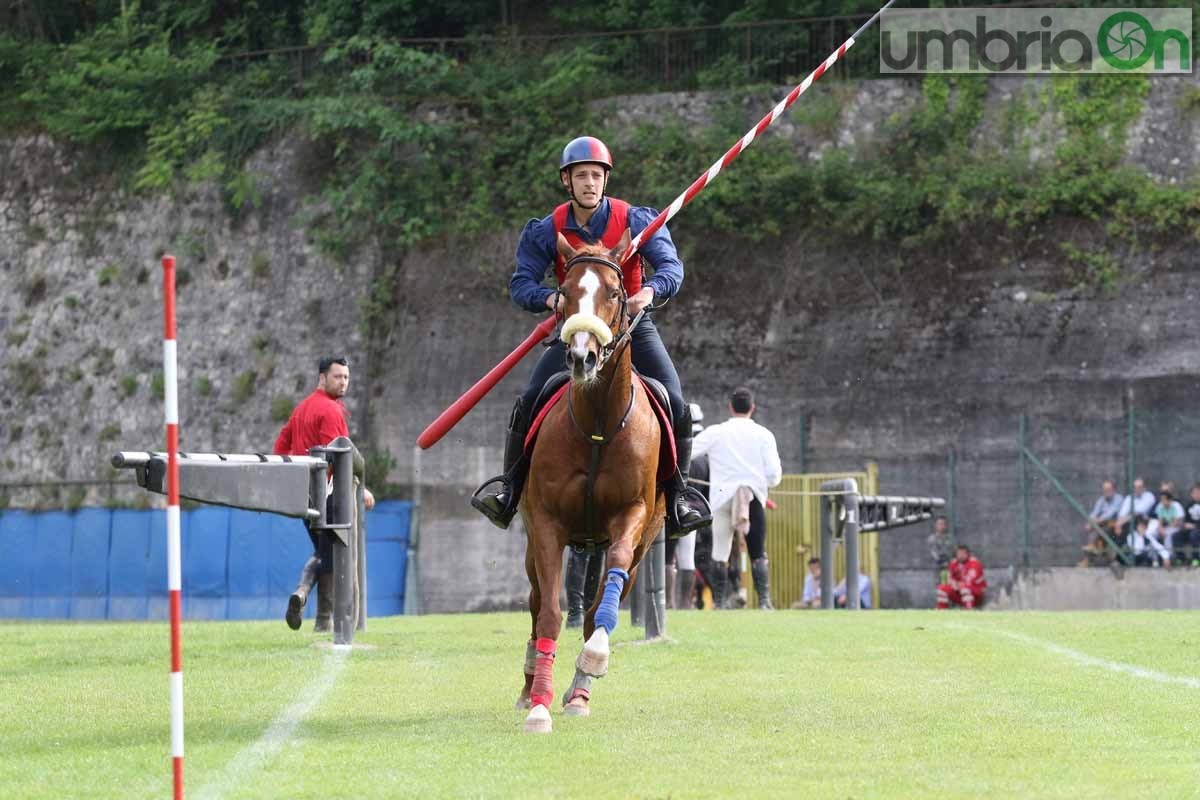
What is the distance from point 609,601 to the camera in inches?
358

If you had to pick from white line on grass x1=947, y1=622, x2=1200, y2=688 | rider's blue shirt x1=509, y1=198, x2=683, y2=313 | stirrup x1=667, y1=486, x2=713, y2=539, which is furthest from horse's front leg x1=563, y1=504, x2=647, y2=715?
white line on grass x1=947, y1=622, x2=1200, y2=688

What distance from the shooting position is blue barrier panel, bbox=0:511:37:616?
31688 mm

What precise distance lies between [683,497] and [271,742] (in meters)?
3.32

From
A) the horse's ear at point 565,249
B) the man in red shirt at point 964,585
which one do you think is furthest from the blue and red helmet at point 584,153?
the man in red shirt at point 964,585

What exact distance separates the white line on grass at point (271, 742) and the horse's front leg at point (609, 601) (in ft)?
4.34

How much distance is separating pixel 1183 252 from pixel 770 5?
9721 mm

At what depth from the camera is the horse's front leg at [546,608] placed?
28.9 feet

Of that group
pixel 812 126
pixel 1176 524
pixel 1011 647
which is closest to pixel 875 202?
pixel 812 126

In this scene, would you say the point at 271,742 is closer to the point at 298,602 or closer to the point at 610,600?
the point at 610,600

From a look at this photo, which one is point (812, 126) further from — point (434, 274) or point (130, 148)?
point (130, 148)

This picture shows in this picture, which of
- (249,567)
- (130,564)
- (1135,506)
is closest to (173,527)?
(1135,506)

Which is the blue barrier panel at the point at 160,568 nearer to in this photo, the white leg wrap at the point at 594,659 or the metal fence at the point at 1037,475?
the metal fence at the point at 1037,475

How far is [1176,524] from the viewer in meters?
28.7

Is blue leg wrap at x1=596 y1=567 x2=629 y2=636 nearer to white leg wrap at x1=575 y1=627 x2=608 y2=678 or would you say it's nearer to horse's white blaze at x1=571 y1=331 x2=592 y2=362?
white leg wrap at x1=575 y1=627 x2=608 y2=678
